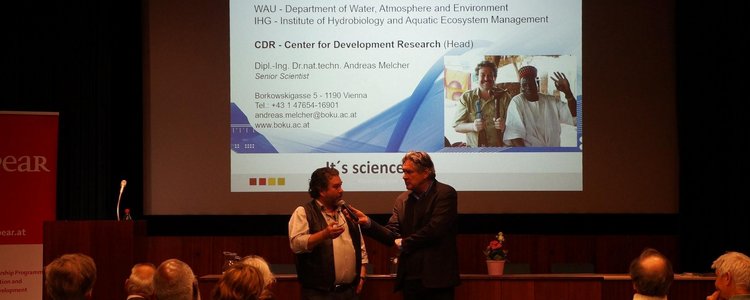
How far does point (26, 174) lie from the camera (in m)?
6.80

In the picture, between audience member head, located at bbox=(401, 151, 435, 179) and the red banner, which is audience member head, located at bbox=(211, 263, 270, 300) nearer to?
audience member head, located at bbox=(401, 151, 435, 179)

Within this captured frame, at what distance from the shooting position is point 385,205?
7152 mm

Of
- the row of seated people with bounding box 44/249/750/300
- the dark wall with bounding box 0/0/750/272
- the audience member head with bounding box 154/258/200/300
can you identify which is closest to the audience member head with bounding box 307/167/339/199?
the row of seated people with bounding box 44/249/750/300

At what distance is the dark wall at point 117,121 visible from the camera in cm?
707

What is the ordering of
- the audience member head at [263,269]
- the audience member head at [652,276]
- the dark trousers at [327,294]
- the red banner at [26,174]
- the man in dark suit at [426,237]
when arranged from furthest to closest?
the red banner at [26,174] < the man in dark suit at [426,237] < the dark trousers at [327,294] < the audience member head at [263,269] < the audience member head at [652,276]

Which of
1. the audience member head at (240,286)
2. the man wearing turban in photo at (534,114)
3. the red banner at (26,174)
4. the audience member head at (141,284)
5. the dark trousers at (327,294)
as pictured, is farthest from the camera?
the man wearing turban in photo at (534,114)

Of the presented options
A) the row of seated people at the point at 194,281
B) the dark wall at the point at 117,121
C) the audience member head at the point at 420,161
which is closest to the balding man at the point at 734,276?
the row of seated people at the point at 194,281

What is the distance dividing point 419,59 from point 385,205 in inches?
45.0

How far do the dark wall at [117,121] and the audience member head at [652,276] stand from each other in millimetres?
3819

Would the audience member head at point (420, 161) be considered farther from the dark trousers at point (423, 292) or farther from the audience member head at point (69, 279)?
the audience member head at point (69, 279)

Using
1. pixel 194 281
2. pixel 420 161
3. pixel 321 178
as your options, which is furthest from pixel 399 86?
pixel 194 281

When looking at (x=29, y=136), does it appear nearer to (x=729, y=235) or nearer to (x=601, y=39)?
(x=601, y=39)

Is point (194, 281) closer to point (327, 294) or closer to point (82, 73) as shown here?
point (327, 294)

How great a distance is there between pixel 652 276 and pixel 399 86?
395cm
